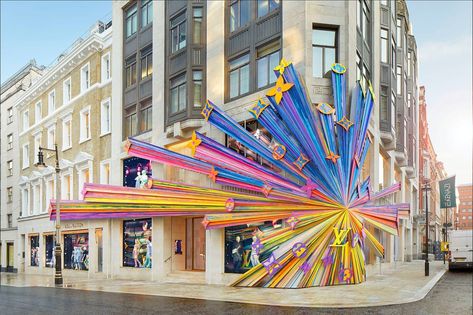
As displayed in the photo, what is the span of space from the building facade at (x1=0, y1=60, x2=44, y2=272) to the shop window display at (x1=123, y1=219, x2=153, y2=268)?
20474 mm

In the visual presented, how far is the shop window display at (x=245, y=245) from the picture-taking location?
18891mm

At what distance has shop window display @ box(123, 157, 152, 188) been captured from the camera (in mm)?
25359

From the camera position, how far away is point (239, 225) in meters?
20.2

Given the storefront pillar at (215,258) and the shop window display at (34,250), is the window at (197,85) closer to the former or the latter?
the storefront pillar at (215,258)

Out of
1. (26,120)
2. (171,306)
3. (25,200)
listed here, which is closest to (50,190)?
(25,200)

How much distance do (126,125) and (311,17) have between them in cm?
1379

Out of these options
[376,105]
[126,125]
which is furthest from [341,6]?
[126,125]

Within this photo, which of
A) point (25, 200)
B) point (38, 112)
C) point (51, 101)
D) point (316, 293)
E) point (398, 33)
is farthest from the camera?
point (25, 200)

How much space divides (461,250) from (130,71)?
74.2 feet

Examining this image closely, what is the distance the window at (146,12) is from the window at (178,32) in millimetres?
2856

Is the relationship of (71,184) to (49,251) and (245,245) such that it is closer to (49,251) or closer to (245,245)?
(49,251)

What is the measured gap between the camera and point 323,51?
19484mm

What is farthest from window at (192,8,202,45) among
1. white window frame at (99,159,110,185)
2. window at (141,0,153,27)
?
white window frame at (99,159,110,185)

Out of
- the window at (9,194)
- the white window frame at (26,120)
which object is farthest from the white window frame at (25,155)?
the window at (9,194)
